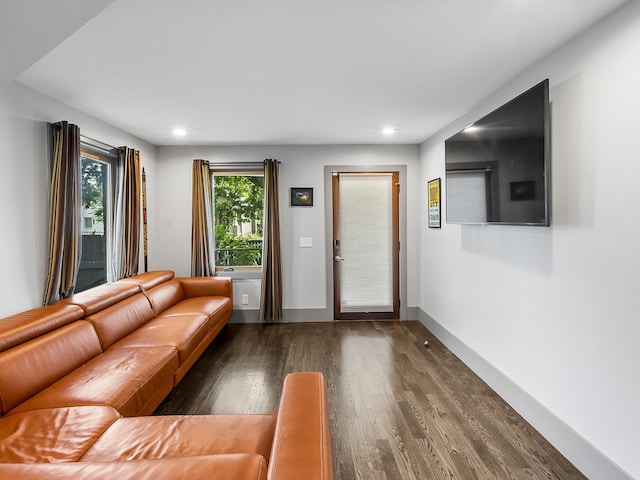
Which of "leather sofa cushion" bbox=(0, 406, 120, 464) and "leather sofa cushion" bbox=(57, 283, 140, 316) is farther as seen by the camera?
"leather sofa cushion" bbox=(57, 283, 140, 316)

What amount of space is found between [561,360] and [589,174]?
3.81ft

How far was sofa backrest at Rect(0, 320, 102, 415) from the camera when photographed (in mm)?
1834

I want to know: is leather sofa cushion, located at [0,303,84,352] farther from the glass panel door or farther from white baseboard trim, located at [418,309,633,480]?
white baseboard trim, located at [418,309,633,480]

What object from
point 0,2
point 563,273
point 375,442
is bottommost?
point 375,442

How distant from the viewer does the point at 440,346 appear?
3.88 m

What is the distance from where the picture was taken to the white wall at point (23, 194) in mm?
2365

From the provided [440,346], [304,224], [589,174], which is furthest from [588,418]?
[304,224]

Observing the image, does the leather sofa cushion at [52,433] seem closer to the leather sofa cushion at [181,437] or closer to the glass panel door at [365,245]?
the leather sofa cushion at [181,437]

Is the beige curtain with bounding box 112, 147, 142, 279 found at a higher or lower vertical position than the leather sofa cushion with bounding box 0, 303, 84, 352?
higher

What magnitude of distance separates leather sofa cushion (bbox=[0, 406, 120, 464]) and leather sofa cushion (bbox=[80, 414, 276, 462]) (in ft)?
0.20

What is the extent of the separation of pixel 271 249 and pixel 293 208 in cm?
67

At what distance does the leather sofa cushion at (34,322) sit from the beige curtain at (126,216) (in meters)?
1.16

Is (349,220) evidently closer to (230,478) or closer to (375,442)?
(375,442)

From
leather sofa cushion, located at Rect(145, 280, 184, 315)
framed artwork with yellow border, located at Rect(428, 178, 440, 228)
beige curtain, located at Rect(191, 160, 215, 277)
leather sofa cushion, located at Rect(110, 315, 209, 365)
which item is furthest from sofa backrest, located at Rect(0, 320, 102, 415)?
framed artwork with yellow border, located at Rect(428, 178, 440, 228)
